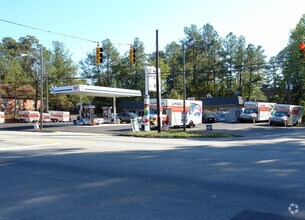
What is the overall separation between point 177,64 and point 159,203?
84867 millimetres

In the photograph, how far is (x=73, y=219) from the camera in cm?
543

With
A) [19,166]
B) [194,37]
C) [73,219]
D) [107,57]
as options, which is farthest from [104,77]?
[73,219]

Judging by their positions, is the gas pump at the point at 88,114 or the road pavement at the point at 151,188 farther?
the gas pump at the point at 88,114

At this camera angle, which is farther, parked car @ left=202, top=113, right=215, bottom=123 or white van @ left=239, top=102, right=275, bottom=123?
parked car @ left=202, top=113, right=215, bottom=123

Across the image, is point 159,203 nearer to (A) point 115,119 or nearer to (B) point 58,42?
(A) point 115,119

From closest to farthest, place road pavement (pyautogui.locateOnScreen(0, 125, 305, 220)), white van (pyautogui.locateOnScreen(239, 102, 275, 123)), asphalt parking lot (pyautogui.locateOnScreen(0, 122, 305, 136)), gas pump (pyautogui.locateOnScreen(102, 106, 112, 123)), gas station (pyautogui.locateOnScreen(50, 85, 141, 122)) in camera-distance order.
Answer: road pavement (pyautogui.locateOnScreen(0, 125, 305, 220))
asphalt parking lot (pyautogui.locateOnScreen(0, 122, 305, 136))
gas station (pyautogui.locateOnScreen(50, 85, 141, 122))
white van (pyautogui.locateOnScreen(239, 102, 275, 123))
gas pump (pyautogui.locateOnScreen(102, 106, 112, 123))

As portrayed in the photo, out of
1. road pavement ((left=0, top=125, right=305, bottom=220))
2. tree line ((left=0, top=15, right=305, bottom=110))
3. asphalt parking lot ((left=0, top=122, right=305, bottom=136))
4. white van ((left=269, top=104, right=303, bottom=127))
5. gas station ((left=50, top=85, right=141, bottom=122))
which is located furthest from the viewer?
tree line ((left=0, top=15, right=305, bottom=110))

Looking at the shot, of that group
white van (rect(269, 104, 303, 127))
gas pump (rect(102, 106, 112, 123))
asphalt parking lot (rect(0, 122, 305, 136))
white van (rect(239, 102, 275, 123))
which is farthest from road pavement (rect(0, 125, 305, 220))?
gas pump (rect(102, 106, 112, 123))

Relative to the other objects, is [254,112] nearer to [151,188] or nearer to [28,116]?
[28,116]

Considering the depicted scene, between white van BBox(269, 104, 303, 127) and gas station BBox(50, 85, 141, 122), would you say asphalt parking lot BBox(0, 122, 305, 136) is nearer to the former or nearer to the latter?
white van BBox(269, 104, 303, 127)

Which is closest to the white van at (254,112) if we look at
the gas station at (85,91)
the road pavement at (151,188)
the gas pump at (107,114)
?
the gas station at (85,91)

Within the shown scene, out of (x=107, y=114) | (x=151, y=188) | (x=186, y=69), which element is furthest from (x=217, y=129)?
(x=186, y=69)

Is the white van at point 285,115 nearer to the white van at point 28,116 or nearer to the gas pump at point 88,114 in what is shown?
the gas pump at point 88,114

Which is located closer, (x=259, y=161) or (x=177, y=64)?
(x=259, y=161)
